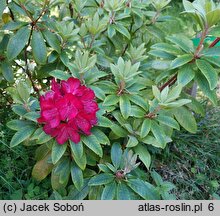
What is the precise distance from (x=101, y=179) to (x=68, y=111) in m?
0.47

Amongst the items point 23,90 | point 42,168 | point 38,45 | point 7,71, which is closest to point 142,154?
point 42,168

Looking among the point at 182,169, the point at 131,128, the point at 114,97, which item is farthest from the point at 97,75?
the point at 182,169

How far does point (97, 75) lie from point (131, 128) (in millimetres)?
318

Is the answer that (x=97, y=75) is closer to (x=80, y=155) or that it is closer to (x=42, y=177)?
(x=80, y=155)

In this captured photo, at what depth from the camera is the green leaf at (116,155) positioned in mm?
2102

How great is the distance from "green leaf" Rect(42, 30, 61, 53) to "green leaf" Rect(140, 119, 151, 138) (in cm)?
61

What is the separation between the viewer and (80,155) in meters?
1.92

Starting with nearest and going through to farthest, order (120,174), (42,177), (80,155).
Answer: (80,155), (120,174), (42,177)

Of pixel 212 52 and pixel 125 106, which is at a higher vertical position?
pixel 212 52

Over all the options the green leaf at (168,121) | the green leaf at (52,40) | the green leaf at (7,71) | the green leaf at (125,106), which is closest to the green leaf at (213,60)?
the green leaf at (168,121)

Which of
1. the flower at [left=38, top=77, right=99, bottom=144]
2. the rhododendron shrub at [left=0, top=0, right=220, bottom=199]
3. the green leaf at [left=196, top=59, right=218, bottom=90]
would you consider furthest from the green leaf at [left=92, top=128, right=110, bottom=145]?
the green leaf at [left=196, top=59, right=218, bottom=90]

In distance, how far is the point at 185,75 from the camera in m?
2.05

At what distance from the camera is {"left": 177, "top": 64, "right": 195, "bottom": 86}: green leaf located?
204 centimetres

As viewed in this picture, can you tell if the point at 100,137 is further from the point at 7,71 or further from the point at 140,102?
the point at 7,71
